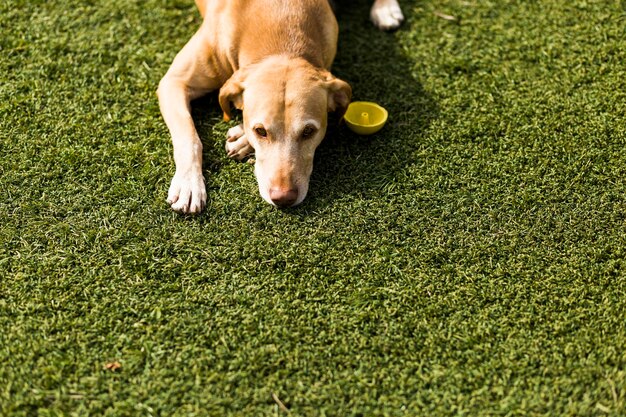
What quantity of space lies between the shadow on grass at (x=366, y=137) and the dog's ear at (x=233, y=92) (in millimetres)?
323

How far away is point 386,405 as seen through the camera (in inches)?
149

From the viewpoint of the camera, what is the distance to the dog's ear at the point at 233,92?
484 centimetres

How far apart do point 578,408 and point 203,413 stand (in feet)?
6.49

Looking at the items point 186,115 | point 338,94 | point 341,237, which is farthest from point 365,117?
point 186,115

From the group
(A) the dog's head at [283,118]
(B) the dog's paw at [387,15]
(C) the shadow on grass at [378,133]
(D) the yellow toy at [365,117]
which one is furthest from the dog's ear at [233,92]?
(B) the dog's paw at [387,15]

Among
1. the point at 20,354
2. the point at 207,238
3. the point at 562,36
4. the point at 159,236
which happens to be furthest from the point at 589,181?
the point at 20,354

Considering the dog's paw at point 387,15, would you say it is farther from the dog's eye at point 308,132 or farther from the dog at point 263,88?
the dog's eye at point 308,132

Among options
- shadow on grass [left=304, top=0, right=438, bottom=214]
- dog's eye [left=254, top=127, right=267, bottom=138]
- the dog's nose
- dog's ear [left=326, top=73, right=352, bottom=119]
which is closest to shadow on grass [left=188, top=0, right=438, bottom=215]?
shadow on grass [left=304, top=0, right=438, bottom=214]

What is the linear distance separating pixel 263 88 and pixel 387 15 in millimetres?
1916

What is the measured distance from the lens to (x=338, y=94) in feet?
16.1

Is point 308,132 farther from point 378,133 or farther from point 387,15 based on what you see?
point 387,15

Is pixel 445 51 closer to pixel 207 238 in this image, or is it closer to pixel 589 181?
pixel 589 181

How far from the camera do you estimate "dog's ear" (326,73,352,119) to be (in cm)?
486

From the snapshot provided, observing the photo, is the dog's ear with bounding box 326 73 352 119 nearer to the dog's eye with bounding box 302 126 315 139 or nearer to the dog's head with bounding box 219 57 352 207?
the dog's head with bounding box 219 57 352 207
